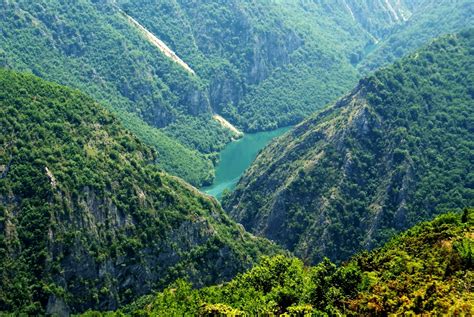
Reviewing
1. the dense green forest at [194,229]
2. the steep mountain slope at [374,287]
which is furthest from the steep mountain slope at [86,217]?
the steep mountain slope at [374,287]

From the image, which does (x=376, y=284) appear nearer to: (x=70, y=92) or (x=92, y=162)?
(x=92, y=162)

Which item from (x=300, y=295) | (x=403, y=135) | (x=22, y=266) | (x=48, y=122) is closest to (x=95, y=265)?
(x=22, y=266)

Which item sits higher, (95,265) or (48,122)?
(48,122)

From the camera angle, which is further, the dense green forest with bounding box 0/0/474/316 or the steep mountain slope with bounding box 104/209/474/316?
the dense green forest with bounding box 0/0/474/316

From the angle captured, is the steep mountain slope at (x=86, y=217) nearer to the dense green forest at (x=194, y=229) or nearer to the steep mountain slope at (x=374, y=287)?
the dense green forest at (x=194, y=229)

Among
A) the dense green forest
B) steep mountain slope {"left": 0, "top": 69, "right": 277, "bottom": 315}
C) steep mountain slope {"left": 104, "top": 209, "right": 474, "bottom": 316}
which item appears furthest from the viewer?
steep mountain slope {"left": 0, "top": 69, "right": 277, "bottom": 315}

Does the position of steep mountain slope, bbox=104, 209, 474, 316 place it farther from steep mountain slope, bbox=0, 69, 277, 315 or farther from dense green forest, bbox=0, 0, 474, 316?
steep mountain slope, bbox=0, 69, 277, 315

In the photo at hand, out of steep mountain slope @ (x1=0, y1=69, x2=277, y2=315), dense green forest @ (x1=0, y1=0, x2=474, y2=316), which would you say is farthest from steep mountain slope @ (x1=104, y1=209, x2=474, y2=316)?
steep mountain slope @ (x1=0, y1=69, x2=277, y2=315)
